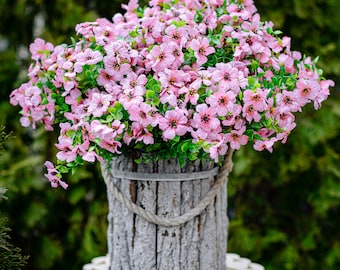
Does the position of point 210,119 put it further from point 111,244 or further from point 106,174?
point 111,244

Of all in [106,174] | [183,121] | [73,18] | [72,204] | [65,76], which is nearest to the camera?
[183,121]

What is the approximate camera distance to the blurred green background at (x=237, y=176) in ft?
8.79

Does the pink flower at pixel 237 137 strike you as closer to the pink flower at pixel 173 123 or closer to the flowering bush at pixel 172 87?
the flowering bush at pixel 172 87

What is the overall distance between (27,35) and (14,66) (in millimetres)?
193

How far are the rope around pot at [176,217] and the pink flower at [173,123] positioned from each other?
0.27m

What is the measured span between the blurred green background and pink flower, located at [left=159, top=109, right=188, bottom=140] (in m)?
1.22

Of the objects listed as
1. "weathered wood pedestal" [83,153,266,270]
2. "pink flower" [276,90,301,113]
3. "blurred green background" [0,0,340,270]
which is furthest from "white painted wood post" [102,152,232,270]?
"blurred green background" [0,0,340,270]

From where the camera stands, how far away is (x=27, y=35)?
2861 mm

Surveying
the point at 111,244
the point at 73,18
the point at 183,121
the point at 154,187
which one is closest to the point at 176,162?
the point at 154,187

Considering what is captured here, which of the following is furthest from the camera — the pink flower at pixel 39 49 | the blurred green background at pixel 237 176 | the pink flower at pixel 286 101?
the blurred green background at pixel 237 176

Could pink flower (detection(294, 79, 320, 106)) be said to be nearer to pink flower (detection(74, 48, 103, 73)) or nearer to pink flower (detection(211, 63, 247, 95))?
pink flower (detection(211, 63, 247, 95))

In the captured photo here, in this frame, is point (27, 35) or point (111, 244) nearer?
point (111, 244)

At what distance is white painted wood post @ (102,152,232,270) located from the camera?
162cm

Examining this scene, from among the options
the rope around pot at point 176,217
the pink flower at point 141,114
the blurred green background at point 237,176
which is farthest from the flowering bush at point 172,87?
the blurred green background at point 237,176
